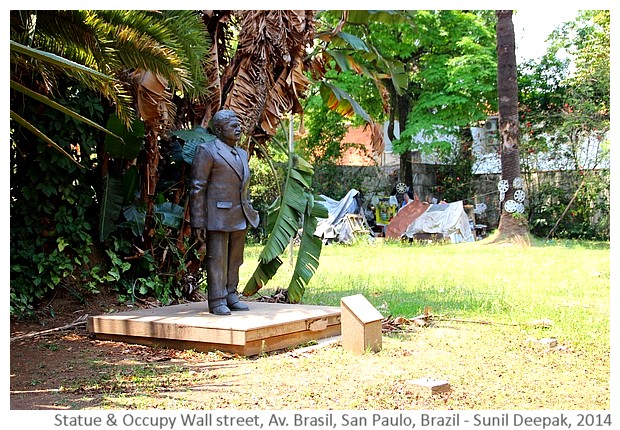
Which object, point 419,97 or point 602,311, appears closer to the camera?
point 602,311

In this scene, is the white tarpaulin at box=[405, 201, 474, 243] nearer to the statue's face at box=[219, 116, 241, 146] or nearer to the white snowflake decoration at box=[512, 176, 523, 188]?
the white snowflake decoration at box=[512, 176, 523, 188]

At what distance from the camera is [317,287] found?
39.2 ft

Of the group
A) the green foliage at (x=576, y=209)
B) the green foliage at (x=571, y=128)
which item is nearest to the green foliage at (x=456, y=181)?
the green foliage at (x=571, y=128)

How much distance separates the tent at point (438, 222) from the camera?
2112 centimetres

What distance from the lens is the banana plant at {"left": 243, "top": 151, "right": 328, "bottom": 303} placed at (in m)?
8.95

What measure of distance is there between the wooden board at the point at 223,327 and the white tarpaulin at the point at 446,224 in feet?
44.8

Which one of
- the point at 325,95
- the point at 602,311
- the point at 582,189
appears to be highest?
the point at 325,95

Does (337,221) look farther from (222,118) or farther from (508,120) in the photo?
(222,118)

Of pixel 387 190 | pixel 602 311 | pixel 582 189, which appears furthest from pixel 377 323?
pixel 387 190

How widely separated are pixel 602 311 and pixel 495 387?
13.8 feet

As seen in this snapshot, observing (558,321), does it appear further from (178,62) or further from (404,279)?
(178,62)

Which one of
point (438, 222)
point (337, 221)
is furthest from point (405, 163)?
point (337, 221)

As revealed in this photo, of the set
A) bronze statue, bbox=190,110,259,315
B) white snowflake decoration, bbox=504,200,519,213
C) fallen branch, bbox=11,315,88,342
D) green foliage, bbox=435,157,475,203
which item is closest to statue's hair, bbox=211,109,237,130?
bronze statue, bbox=190,110,259,315

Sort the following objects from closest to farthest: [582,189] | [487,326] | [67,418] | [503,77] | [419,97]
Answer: [67,418] → [487,326] → [503,77] → [582,189] → [419,97]
